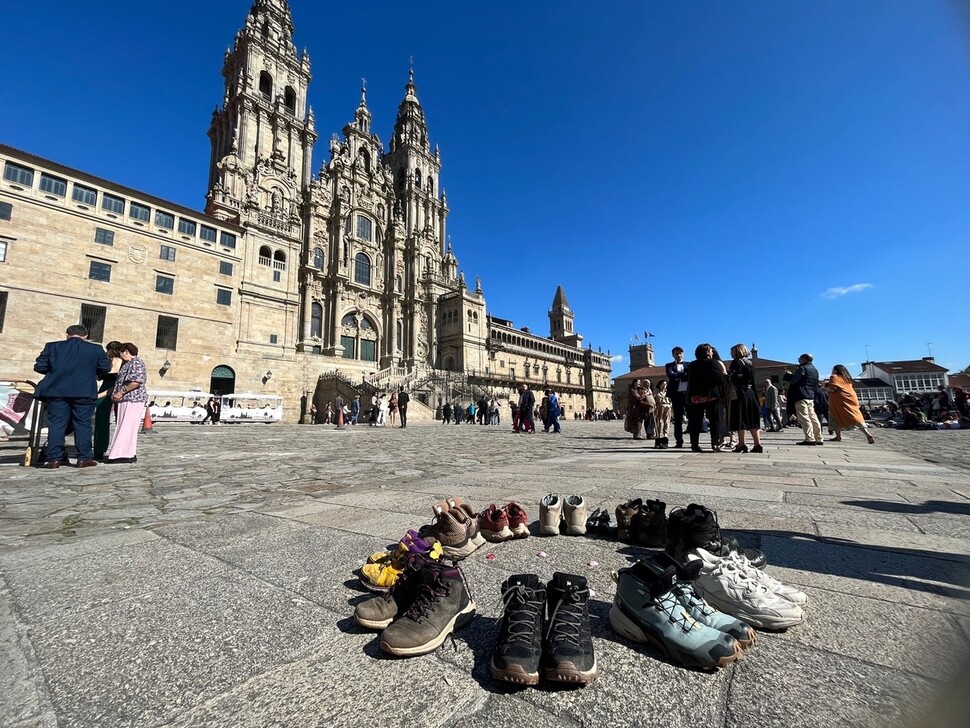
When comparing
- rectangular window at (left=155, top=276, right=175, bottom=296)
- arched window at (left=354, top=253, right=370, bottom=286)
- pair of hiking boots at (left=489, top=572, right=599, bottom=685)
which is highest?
arched window at (left=354, top=253, right=370, bottom=286)

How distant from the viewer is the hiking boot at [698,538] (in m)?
1.91

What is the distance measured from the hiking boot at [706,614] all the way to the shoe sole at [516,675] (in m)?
0.64

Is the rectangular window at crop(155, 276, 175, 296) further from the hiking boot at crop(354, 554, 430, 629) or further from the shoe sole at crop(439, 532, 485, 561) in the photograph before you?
the hiking boot at crop(354, 554, 430, 629)

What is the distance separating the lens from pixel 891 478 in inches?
181

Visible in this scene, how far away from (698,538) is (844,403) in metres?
9.41

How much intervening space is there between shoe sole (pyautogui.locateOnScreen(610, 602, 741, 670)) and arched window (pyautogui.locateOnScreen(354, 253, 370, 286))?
126ft

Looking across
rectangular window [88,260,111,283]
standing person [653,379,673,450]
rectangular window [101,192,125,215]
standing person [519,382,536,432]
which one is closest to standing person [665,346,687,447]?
standing person [653,379,673,450]

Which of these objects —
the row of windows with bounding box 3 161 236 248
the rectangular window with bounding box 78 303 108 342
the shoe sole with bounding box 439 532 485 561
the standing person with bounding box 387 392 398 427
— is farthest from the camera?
the standing person with bounding box 387 392 398 427

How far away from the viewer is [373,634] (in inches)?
61.1

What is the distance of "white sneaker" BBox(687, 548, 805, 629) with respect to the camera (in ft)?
4.95

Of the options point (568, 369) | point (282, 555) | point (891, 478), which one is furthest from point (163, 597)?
point (568, 369)

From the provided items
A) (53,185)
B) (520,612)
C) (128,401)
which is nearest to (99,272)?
(53,185)

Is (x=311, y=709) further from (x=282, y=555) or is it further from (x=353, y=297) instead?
(x=353, y=297)

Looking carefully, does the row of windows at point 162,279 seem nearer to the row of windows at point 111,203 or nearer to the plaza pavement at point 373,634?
the row of windows at point 111,203
